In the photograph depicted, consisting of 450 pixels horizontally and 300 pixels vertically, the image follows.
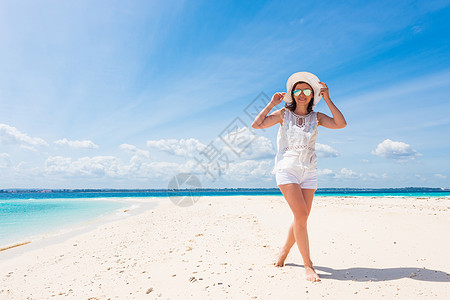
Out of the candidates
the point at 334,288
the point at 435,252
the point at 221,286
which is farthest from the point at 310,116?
the point at 435,252

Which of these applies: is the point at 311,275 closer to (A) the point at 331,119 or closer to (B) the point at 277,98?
(A) the point at 331,119

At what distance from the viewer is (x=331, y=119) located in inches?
144

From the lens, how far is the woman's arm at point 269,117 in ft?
12.1

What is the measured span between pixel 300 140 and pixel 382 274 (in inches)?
83.3

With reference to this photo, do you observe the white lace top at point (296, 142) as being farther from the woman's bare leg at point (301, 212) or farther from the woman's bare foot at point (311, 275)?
the woman's bare foot at point (311, 275)

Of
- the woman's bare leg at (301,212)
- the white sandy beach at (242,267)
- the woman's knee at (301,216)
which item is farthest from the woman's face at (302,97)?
the white sandy beach at (242,267)

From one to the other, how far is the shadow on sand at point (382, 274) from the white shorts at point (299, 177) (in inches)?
48.7

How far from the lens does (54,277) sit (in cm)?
472

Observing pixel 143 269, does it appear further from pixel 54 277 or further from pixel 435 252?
pixel 435 252

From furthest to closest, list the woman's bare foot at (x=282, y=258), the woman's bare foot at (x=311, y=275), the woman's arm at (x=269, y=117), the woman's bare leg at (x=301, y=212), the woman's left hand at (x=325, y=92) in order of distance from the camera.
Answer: the woman's bare foot at (x=282, y=258), the woman's arm at (x=269, y=117), the woman's left hand at (x=325, y=92), the woman's bare leg at (x=301, y=212), the woman's bare foot at (x=311, y=275)

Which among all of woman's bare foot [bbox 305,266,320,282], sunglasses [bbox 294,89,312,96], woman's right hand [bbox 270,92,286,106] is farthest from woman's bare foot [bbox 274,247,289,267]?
sunglasses [bbox 294,89,312,96]

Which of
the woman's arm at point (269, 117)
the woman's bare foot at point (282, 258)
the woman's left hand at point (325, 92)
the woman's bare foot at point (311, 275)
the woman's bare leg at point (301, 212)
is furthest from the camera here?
the woman's bare foot at point (282, 258)

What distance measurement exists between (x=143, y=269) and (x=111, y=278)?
0.51 meters

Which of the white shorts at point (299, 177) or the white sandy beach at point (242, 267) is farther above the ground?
the white shorts at point (299, 177)
